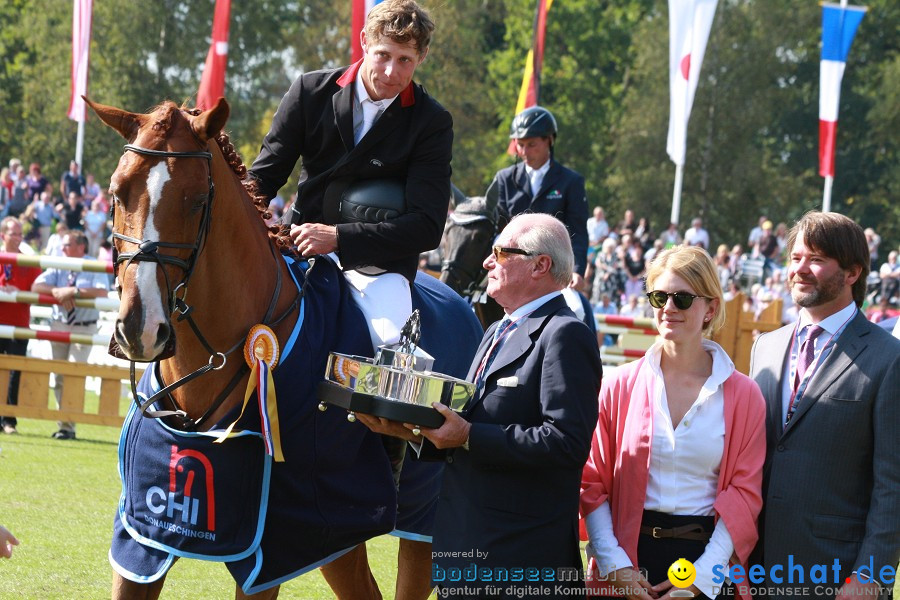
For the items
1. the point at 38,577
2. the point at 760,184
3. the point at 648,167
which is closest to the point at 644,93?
the point at 648,167

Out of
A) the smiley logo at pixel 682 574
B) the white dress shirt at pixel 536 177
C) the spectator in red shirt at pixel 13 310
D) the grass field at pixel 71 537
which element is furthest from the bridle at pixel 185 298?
the spectator in red shirt at pixel 13 310

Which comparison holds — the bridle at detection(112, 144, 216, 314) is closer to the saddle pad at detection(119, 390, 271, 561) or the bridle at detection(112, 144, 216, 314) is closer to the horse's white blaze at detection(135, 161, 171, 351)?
the horse's white blaze at detection(135, 161, 171, 351)

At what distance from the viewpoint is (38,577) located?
19.1 ft

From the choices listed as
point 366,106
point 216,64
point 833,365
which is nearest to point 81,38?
point 216,64

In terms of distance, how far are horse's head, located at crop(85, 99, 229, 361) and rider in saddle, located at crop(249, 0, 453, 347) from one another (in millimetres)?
657

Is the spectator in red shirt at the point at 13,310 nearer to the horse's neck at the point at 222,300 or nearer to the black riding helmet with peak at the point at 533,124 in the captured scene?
the black riding helmet with peak at the point at 533,124

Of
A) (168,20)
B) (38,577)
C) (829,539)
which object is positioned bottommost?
(38,577)

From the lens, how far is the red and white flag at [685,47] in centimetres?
2011

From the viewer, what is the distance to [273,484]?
13.6ft

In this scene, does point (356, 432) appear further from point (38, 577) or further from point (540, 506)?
point (38, 577)

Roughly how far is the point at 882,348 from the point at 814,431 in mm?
360

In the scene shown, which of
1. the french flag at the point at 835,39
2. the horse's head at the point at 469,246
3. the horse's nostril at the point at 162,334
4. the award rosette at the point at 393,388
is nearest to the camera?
the award rosette at the point at 393,388

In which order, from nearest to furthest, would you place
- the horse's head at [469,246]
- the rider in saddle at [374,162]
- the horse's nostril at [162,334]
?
1. the horse's nostril at [162,334]
2. the rider in saddle at [374,162]
3. the horse's head at [469,246]

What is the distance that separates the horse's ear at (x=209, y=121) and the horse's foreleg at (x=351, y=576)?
1.83m
